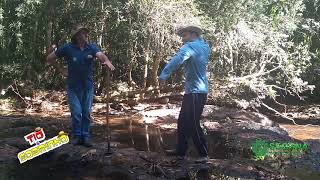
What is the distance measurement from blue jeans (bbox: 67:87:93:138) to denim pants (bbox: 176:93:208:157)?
1.34 m

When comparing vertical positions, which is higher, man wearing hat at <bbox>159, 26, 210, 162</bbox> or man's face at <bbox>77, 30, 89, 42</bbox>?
man's face at <bbox>77, 30, 89, 42</bbox>

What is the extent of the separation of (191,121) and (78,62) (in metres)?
1.74

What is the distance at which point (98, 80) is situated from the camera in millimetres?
15281

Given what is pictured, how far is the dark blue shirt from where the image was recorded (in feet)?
19.6

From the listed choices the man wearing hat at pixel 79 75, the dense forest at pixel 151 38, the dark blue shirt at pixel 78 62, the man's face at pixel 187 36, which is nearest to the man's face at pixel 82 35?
the man wearing hat at pixel 79 75

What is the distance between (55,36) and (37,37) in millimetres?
593

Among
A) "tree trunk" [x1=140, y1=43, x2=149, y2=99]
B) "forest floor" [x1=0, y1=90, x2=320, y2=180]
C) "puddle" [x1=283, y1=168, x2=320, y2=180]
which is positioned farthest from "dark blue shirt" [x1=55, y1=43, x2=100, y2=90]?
"tree trunk" [x1=140, y1=43, x2=149, y2=99]

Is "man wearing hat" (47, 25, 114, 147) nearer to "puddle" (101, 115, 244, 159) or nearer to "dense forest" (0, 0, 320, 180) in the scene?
"puddle" (101, 115, 244, 159)

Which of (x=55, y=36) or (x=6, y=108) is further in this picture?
(x=55, y=36)

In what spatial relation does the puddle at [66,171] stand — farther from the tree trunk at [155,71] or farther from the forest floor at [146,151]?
the tree trunk at [155,71]

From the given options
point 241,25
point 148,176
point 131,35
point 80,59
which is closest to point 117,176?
point 148,176

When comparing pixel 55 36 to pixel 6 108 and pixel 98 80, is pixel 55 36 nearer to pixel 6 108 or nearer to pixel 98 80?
pixel 98 80

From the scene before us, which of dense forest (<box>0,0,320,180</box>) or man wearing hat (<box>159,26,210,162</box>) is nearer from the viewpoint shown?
man wearing hat (<box>159,26,210,162</box>)

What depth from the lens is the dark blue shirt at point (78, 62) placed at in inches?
235
